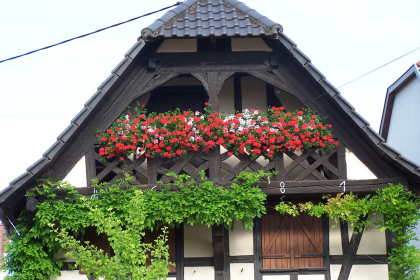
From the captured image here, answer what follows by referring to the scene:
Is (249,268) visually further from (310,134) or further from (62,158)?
(62,158)

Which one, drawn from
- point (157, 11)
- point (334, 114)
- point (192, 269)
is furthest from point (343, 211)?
point (157, 11)

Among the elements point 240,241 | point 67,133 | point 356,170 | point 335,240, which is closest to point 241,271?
point 240,241

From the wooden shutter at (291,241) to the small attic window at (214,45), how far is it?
9.27ft

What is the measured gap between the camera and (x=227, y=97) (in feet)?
35.2

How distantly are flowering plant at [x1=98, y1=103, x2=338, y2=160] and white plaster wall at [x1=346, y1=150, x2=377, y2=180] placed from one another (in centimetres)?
38

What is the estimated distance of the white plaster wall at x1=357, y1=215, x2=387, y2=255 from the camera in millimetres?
9578

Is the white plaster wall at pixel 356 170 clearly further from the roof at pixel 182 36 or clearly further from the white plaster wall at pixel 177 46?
the white plaster wall at pixel 177 46

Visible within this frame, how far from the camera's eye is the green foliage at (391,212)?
901 centimetres

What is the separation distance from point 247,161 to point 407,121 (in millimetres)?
7908

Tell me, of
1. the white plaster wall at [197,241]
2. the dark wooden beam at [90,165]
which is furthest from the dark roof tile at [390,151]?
the dark wooden beam at [90,165]

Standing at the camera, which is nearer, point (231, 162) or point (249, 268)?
point (249, 268)

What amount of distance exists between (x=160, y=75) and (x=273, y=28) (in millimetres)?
1953

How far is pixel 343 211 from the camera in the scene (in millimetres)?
9133

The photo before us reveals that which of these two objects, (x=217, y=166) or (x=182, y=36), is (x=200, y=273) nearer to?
(x=217, y=166)
